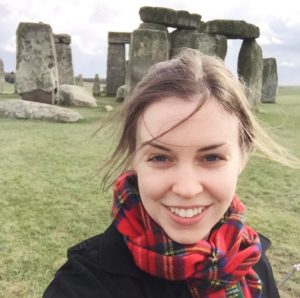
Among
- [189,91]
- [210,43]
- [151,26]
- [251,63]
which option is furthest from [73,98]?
[189,91]

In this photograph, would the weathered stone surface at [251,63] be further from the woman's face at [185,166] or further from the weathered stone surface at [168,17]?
the woman's face at [185,166]

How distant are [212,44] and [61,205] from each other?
8.17 m

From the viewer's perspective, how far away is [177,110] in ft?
4.00

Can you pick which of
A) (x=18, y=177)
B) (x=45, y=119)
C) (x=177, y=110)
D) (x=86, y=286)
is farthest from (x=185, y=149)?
(x=45, y=119)

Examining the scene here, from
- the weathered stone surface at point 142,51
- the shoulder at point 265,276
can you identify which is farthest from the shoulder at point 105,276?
the weathered stone surface at point 142,51

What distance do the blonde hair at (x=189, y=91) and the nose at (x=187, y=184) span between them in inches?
4.9

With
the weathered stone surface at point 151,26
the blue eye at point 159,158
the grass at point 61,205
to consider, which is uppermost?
the blue eye at point 159,158

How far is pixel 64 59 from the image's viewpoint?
15680mm

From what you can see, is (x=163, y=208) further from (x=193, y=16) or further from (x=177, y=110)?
(x=193, y=16)

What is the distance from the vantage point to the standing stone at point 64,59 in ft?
51.0

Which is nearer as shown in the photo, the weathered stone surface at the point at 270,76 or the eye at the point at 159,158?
the eye at the point at 159,158

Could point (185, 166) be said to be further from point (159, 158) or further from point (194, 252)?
point (194, 252)

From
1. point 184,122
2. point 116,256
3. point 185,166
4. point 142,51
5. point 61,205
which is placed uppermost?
point 184,122

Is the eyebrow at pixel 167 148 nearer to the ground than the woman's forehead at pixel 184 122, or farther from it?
nearer to the ground
